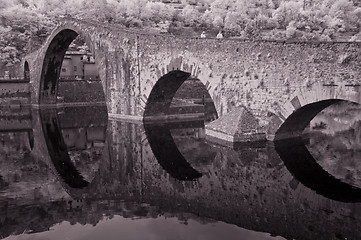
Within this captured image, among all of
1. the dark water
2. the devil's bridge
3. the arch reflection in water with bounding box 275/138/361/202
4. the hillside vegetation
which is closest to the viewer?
the dark water

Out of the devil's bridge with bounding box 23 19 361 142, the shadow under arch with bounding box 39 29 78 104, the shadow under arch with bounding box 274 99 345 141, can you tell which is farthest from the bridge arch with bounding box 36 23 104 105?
the shadow under arch with bounding box 274 99 345 141

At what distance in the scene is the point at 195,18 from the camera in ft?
268

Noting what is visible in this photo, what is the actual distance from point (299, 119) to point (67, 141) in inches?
411

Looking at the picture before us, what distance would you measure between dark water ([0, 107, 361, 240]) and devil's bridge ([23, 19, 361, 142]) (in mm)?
1277

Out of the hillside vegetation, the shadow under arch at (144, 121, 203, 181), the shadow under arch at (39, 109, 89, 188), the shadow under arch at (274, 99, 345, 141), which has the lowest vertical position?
the shadow under arch at (39, 109, 89, 188)

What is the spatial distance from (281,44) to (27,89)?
3141cm

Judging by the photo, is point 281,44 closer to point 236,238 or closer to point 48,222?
point 236,238

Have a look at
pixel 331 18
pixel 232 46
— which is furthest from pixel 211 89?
pixel 331 18

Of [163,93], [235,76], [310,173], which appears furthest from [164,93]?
[310,173]

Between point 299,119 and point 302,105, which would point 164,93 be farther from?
point 302,105

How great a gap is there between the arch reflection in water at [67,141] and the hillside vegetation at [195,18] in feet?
63.1

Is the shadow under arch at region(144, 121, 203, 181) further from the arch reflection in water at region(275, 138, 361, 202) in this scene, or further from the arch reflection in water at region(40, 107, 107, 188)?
the arch reflection in water at region(275, 138, 361, 202)

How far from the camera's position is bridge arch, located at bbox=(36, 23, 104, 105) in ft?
109

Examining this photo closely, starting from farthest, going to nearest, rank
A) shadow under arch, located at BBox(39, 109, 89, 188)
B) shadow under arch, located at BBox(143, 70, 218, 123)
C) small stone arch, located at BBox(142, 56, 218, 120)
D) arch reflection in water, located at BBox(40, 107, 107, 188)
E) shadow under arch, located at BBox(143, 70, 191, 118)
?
shadow under arch, located at BBox(143, 70, 191, 118), shadow under arch, located at BBox(143, 70, 218, 123), small stone arch, located at BBox(142, 56, 218, 120), arch reflection in water, located at BBox(40, 107, 107, 188), shadow under arch, located at BBox(39, 109, 89, 188)
